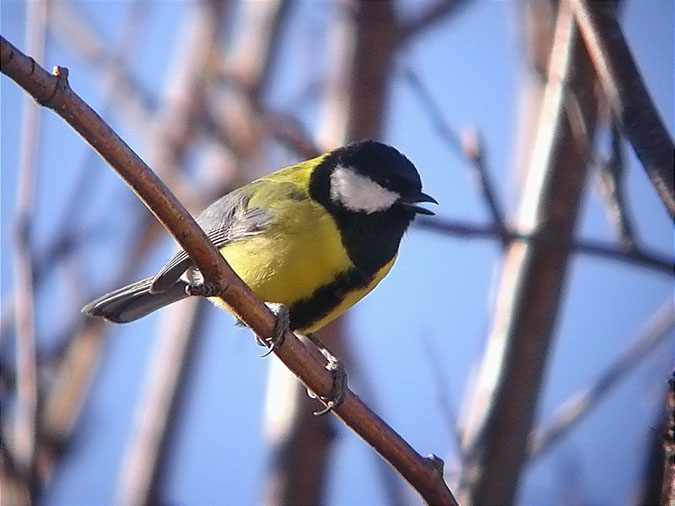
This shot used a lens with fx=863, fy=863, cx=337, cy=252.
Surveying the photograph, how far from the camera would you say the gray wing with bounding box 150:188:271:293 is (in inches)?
80.0

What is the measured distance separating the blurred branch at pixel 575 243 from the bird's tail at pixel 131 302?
3.17 ft

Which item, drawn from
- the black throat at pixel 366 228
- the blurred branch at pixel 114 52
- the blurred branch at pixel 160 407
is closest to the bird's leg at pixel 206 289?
the black throat at pixel 366 228

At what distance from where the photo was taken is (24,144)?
1.85m

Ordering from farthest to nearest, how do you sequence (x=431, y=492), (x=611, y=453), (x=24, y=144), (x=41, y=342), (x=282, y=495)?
(x=611, y=453), (x=41, y=342), (x=282, y=495), (x=24, y=144), (x=431, y=492)

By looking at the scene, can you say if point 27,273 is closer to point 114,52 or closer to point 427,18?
point 114,52

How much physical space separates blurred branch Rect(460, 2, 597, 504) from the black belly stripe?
36cm

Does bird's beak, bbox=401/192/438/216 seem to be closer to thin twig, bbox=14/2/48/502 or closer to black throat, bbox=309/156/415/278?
black throat, bbox=309/156/415/278

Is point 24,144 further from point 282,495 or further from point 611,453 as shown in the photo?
point 611,453

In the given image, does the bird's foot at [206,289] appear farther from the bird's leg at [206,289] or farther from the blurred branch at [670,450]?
the blurred branch at [670,450]

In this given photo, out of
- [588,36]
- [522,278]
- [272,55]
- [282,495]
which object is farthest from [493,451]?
[272,55]

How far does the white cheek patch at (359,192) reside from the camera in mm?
2209

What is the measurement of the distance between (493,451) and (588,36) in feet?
3.09

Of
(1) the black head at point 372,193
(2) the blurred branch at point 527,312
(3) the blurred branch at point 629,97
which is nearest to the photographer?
(3) the blurred branch at point 629,97

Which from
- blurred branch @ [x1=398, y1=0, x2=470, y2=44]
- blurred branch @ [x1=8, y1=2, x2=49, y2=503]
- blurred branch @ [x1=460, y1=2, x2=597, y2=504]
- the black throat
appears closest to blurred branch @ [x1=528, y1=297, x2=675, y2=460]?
blurred branch @ [x1=460, y1=2, x2=597, y2=504]
